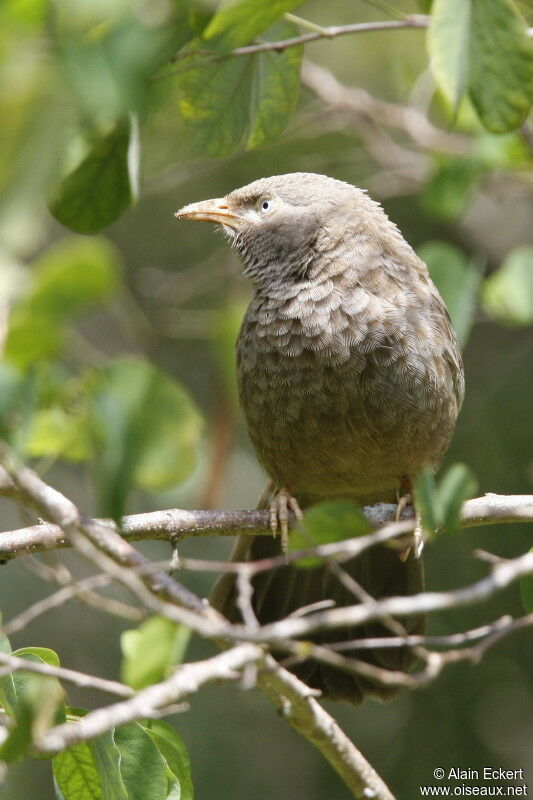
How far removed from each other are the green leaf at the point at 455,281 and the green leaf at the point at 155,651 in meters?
2.49

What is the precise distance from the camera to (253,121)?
10.7ft

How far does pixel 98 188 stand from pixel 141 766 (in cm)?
161

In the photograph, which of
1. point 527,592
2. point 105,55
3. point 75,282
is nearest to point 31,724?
point 75,282

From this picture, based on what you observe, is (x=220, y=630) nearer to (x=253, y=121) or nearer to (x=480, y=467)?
(x=253, y=121)

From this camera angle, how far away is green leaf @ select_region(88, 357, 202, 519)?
77.9 inches

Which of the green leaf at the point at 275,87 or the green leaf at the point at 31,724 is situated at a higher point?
the green leaf at the point at 275,87

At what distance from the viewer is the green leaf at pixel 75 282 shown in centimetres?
200

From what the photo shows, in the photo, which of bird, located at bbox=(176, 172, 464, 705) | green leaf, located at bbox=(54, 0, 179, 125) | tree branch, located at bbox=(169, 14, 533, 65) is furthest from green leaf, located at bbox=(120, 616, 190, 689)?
bird, located at bbox=(176, 172, 464, 705)

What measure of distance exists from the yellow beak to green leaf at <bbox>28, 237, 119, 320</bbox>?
2767 millimetres

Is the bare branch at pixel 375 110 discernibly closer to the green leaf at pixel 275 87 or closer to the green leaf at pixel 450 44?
the green leaf at pixel 275 87

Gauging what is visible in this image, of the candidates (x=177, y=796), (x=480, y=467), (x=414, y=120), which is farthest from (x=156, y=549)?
(x=177, y=796)

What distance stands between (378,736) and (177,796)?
4.36 meters

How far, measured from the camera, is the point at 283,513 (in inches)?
160

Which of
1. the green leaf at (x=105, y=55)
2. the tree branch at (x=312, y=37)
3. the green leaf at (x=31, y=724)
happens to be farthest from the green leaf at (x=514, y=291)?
the green leaf at (x=31, y=724)
